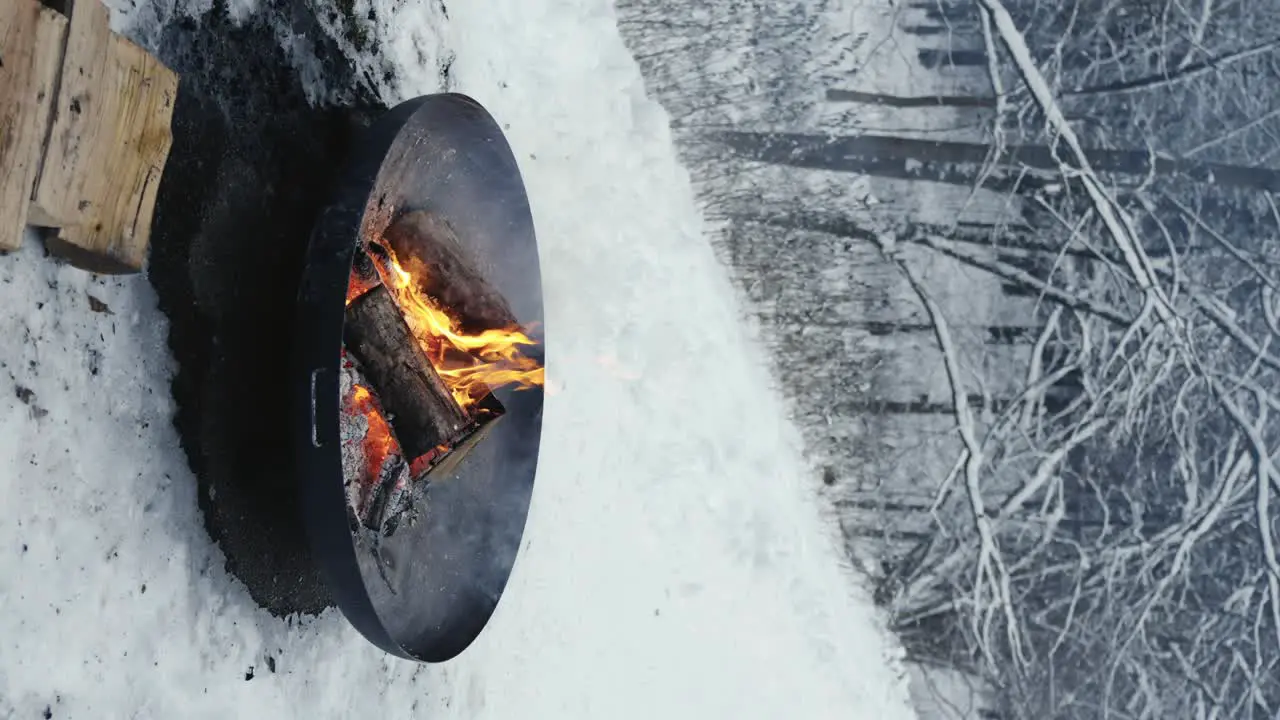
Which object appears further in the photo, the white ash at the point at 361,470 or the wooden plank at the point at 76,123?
the white ash at the point at 361,470

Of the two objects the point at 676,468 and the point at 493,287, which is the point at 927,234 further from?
the point at 493,287

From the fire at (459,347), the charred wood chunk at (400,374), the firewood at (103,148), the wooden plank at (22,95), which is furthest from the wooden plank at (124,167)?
the fire at (459,347)

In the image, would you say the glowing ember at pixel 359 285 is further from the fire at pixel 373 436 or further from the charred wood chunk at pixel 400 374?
the fire at pixel 373 436

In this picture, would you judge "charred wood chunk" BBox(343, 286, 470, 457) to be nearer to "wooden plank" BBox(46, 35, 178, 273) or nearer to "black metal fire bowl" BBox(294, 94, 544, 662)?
"black metal fire bowl" BBox(294, 94, 544, 662)

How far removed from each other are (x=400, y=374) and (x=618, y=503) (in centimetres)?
112

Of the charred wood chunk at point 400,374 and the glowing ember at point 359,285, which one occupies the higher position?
the glowing ember at point 359,285

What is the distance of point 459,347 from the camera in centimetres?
223

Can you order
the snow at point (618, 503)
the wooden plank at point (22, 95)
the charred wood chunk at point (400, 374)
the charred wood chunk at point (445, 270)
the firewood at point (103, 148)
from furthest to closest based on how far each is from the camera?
the snow at point (618, 503) < the charred wood chunk at point (445, 270) < the charred wood chunk at point (400, 374) < the firewood at point (103, 148) < the wooden plank at point (22, 95)

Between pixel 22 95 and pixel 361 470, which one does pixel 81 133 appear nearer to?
pixel 22 95

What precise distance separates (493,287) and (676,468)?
978 millimetres

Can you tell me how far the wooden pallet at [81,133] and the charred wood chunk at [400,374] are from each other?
43cm

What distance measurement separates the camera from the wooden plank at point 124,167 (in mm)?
1505

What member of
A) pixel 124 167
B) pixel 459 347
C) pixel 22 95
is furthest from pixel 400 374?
pixel 22 95

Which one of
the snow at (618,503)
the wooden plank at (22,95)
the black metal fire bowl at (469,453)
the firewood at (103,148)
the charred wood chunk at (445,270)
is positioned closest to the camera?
the wooden plank at (22,95)
